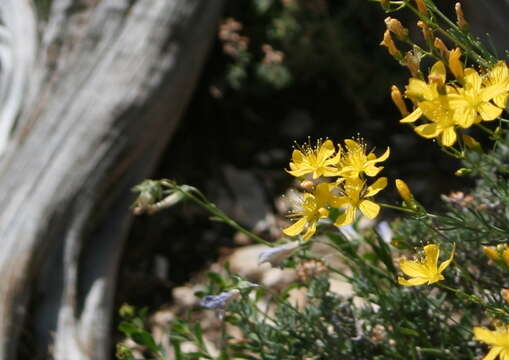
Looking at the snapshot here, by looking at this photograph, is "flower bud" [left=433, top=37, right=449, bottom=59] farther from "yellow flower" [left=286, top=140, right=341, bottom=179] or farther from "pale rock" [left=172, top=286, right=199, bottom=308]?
"pale rock" [left=172, top=286, right=199, bottom=308]

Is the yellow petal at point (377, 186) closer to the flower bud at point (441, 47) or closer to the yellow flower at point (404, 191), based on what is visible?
the yellow flower at point (404, 191)

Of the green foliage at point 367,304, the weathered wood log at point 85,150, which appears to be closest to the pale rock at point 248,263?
the weathered wood log at point 85,150

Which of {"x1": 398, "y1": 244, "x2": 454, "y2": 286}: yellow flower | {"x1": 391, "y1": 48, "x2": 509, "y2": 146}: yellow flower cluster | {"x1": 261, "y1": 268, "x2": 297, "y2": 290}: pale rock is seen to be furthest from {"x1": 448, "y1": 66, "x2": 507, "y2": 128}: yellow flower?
{"x1": 261, "y1": 268, "x2": 297, "y2": 290}: pale rock

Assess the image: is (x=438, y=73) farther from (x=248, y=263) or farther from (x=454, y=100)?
(x=248, y=263)

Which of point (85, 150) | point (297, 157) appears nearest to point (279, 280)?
point (85, 150)

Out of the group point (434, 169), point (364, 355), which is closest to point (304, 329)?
point (364, 355)

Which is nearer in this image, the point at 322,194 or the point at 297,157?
the point at 322,194
